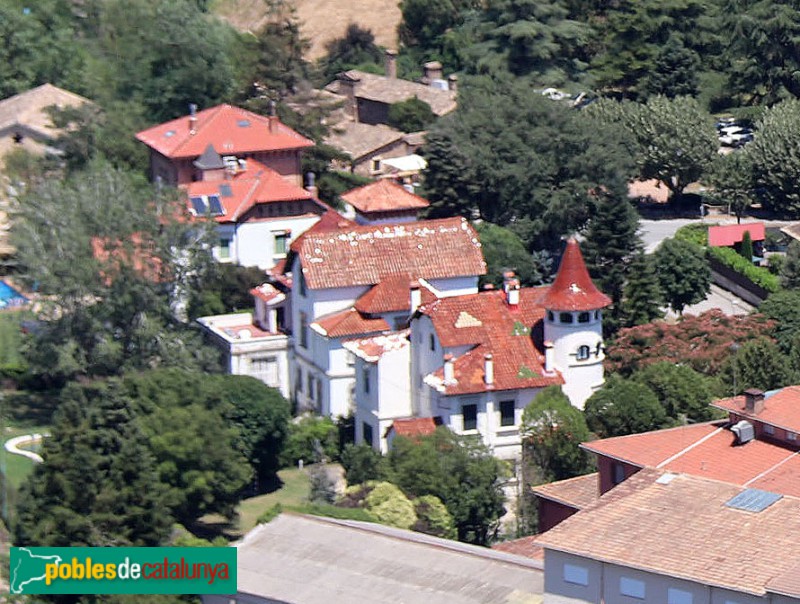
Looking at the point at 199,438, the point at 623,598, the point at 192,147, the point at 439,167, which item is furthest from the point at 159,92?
the point at 623,598

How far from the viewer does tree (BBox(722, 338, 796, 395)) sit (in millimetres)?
61000

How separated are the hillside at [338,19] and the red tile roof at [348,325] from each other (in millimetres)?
58005

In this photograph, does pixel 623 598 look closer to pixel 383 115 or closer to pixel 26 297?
pixel 26 297

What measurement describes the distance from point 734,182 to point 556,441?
104 feet

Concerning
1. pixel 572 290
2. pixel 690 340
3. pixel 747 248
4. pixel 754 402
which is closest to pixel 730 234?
pixel 747 248

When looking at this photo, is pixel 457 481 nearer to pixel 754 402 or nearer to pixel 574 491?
pixel 574 491

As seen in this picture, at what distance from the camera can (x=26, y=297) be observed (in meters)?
69.3

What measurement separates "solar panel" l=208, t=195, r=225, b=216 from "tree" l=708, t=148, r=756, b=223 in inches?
871

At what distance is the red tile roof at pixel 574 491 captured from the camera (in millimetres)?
53094

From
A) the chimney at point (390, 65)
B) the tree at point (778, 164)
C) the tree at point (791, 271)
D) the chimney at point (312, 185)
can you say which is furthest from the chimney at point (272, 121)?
the tree at point (791, 271)

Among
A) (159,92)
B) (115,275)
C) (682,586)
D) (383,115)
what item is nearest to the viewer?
(682,586)

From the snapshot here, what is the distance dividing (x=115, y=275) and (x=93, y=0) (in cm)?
4994

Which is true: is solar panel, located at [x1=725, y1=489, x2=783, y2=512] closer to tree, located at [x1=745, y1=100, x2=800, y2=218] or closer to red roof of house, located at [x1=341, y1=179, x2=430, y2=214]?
red roof of house, located at [x1=341, y1=179, x2=430, y2=214]

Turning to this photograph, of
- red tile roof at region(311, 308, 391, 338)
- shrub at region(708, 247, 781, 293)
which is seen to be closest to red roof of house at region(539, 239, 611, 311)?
red tile roof at region(311, 308, 391, 338)
